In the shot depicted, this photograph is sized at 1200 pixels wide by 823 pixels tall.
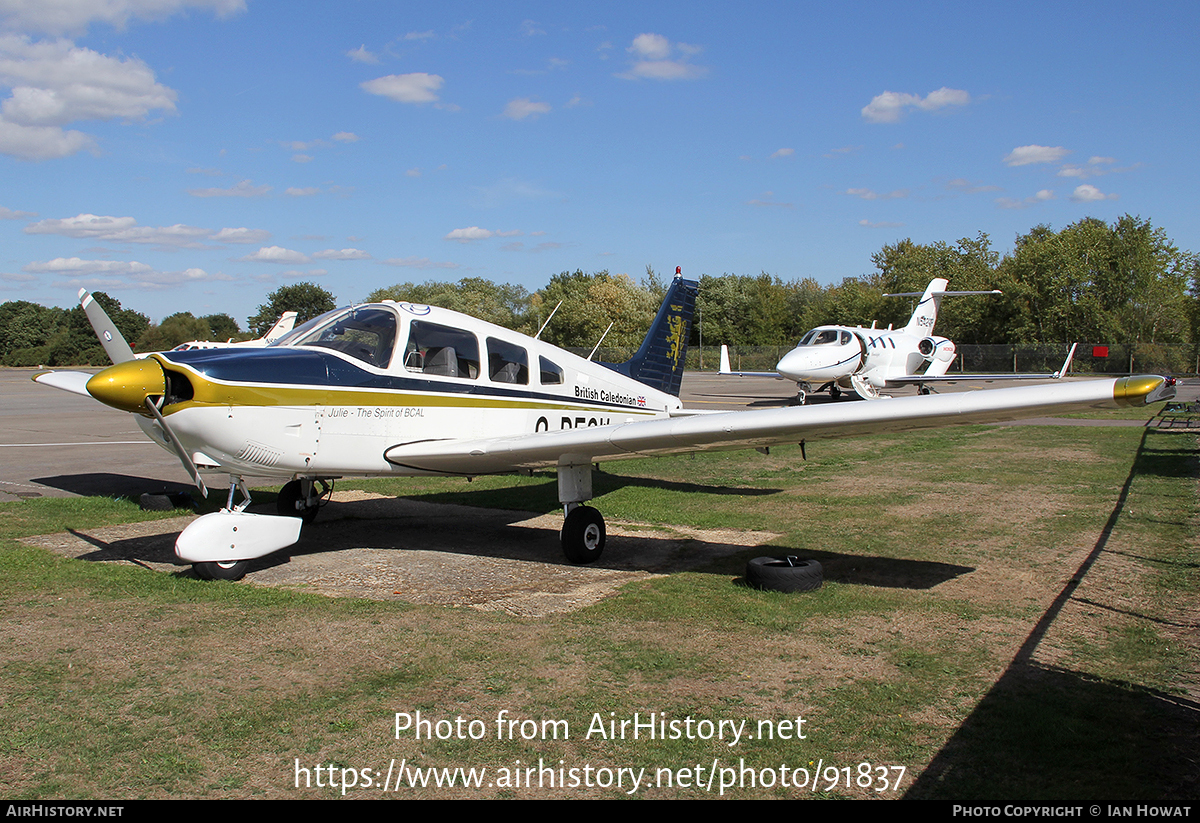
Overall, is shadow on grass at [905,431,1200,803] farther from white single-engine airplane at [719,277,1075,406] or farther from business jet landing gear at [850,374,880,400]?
business jet landing gear at [850,374,880,400]

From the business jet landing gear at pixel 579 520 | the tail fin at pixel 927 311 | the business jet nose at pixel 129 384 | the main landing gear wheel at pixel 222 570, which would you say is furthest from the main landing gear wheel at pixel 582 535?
the tail fin at pixel 927 311

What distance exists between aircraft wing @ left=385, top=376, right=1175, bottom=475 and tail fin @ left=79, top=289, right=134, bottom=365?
249cm

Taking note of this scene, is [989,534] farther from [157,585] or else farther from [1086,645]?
[157,585]

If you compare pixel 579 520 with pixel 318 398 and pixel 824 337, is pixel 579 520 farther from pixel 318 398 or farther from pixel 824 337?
pixel 824 337

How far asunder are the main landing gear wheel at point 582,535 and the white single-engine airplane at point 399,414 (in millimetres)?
13

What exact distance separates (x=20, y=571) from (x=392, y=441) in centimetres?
331

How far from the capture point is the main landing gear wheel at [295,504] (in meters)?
8.99

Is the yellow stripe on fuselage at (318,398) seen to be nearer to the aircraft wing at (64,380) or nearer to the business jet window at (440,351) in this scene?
the business jet window at (440,351)

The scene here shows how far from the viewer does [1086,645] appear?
4.83 m

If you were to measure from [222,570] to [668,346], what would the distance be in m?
7.07

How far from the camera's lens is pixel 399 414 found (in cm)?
705

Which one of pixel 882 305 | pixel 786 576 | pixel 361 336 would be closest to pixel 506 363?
pixel 361 336

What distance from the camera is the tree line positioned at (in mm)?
54375

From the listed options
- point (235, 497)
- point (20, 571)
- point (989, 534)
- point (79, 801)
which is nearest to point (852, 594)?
point (989, 534)
